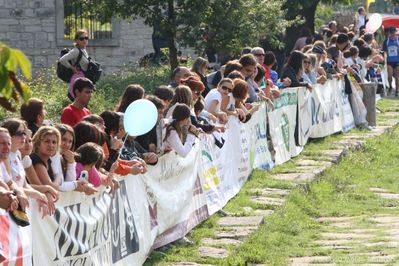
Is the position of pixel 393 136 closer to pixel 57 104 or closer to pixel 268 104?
pixel 268 104

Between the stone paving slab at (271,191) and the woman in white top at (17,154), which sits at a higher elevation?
the woman in white top at (17,154)

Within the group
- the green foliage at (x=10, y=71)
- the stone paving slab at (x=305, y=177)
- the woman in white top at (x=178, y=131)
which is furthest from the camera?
the stone paving slab at (x=305, y=177)

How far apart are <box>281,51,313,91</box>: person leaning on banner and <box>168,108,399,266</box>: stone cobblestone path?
258cm

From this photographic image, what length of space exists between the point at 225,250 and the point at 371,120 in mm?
12588

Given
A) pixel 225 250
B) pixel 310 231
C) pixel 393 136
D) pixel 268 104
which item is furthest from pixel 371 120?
pixel 225 250

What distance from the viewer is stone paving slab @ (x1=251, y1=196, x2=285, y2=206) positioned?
543 inches

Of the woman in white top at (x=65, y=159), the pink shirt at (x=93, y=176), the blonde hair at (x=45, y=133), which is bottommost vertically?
the pink shirt at (x=93, y=176)

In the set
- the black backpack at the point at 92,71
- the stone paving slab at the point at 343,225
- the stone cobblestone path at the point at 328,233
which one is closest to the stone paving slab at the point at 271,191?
the stone cobblestone path at the point at 328,233

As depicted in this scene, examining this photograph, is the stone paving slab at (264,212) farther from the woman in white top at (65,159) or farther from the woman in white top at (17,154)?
the woman in white top at (17,154)

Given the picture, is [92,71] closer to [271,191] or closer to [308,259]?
[271,191]

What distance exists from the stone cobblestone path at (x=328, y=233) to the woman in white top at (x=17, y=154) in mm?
2887

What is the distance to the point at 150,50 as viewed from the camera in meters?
29.9

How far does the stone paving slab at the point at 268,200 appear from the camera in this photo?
13805mm

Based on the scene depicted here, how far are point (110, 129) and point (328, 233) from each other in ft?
12.9
